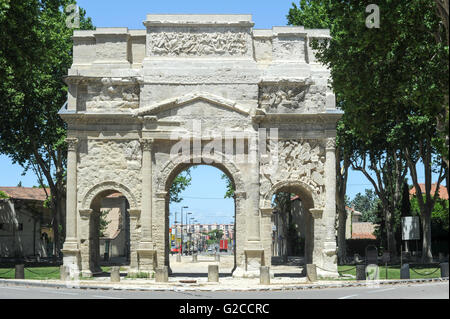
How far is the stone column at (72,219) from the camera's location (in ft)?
99.4

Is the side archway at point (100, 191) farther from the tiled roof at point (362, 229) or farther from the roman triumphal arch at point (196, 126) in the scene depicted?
the tiled roof at point (362, 229)

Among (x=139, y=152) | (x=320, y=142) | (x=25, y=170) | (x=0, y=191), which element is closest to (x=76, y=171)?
(x=139, y=152)

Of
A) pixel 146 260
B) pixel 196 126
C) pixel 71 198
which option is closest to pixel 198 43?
pixel 196 126

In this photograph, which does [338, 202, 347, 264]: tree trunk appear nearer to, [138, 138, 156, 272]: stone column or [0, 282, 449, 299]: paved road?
[138, 138, 156, 272]: stone column

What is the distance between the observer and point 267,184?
30.9 m

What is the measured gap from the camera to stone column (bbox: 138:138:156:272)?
3016 cm

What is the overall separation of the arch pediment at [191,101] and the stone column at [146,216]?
1.35 m

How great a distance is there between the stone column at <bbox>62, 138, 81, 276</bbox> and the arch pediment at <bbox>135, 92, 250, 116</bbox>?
11.9 ft

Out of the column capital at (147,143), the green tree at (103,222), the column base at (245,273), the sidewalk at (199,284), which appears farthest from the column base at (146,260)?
the green tree at (103,222)

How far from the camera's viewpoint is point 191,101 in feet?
101

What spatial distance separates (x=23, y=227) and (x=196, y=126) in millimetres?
33744

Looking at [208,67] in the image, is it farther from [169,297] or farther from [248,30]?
[169,297]

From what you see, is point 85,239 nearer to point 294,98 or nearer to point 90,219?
point 90,219

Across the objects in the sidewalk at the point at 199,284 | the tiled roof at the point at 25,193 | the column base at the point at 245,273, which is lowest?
the sidewalk at the point at 199,284
